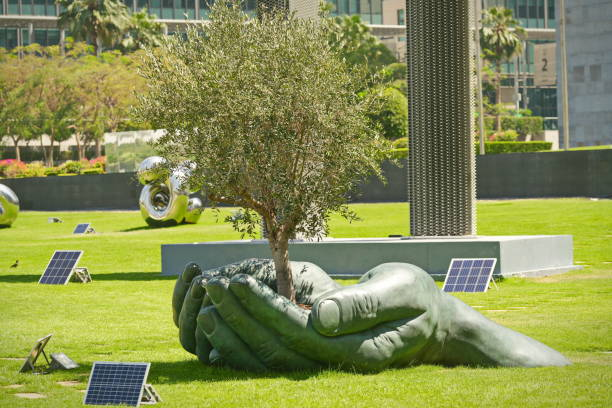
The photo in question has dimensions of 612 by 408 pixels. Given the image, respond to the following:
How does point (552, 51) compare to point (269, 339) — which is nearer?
point (269, 339)

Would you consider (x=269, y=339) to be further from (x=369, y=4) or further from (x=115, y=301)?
(x=369, y=4)

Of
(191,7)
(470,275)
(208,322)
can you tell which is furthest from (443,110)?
(191,7)

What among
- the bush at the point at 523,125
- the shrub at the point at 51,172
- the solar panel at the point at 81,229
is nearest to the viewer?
the solar panel at the point at 81,229

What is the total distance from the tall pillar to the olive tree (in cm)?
1136

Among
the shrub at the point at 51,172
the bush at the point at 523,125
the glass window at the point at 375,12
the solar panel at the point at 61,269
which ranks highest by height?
the glass window at the point at 375,12

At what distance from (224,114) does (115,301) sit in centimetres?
958

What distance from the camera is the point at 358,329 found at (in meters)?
10.3

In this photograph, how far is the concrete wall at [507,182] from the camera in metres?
45.6

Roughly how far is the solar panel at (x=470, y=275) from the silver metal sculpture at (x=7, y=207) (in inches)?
1238

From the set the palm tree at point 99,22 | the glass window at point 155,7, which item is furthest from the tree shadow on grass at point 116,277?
the glass window at point 155,7

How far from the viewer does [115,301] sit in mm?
20797

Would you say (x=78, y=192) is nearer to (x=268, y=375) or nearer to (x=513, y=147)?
(x=513, y=147)

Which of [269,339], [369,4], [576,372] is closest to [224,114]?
[269,339]

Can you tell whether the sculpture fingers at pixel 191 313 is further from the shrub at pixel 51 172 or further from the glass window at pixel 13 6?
the glass window at pixel 13 6
